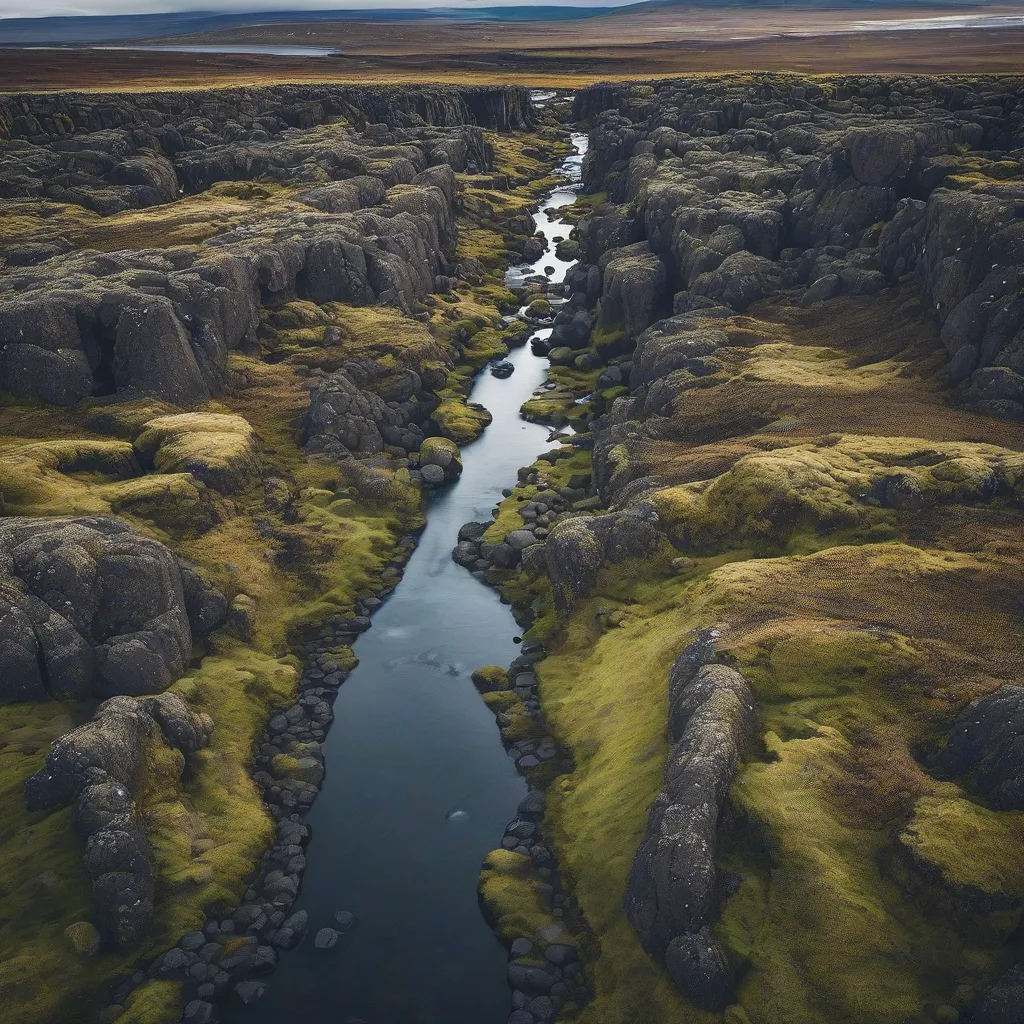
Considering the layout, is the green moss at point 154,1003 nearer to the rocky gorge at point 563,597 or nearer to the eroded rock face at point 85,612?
the rocky gorge at point 563,597

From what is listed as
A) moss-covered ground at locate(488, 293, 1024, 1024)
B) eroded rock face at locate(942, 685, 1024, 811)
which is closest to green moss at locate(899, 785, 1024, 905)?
moss-covered ground at locate(488, 293, 1024, 1024)

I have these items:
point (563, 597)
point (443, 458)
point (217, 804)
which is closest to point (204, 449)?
point (443, 458)

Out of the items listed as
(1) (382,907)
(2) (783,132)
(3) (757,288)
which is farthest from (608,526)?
(2) (783,132)

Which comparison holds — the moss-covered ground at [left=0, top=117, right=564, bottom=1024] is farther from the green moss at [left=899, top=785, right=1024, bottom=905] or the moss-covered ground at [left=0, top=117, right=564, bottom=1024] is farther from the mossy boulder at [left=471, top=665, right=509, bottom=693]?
the green moss at [left=899, top=785, right=1024, bottom=905]

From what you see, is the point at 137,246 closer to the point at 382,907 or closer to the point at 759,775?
the point at 382,907

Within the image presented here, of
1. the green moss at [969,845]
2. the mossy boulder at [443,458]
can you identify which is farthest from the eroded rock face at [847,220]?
the green moss at [969,845]

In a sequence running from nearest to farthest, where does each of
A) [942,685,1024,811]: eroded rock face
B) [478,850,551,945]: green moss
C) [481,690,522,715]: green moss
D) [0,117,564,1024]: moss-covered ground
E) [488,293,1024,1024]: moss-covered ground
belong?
[488,293,1024,1024]: moss-covered ground, [942,685,1024,811]: eroded rock face, [0,117,564,1024]: moss-covered ground, [478,850,551,945]: green moss, [481,690,522,715]: green moss
